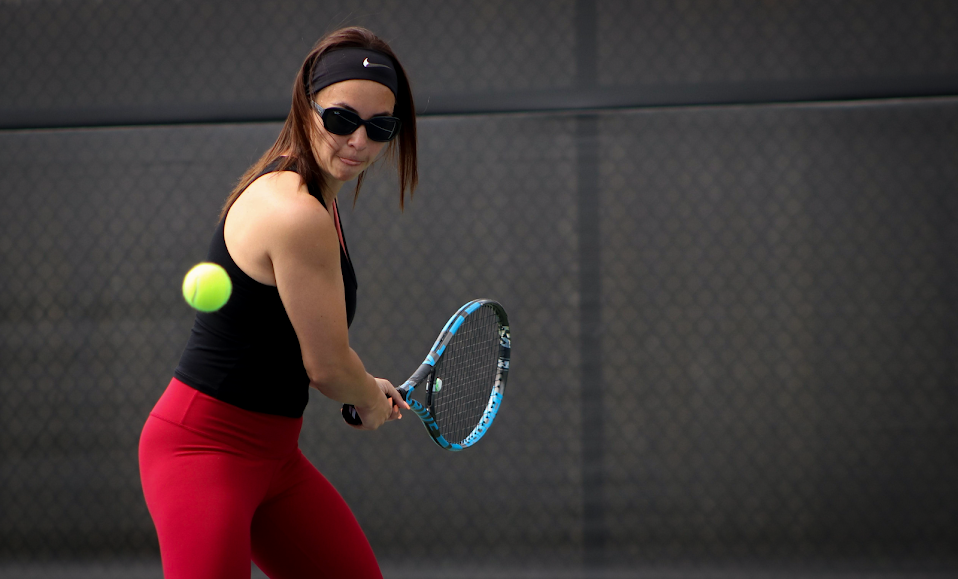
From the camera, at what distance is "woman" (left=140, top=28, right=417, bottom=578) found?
0.95m

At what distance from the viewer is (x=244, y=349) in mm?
1026

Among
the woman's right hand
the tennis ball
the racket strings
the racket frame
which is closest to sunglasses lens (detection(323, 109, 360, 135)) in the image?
the tennis ball

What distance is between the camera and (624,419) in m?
2.43

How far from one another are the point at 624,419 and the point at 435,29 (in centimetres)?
147

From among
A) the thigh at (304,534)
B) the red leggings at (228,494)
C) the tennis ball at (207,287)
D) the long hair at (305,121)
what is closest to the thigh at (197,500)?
the red leggings at (228,494)

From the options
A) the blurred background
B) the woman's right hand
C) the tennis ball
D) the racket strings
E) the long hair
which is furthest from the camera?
the blurred background

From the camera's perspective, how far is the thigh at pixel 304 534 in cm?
118

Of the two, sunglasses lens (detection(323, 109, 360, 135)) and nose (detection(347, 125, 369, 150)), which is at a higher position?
sunglasses lens (detection(323, 109, 360, 135))

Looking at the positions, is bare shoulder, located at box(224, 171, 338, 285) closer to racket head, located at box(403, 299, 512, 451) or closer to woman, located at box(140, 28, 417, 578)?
woman, located at box(140, 28, 417, 578)

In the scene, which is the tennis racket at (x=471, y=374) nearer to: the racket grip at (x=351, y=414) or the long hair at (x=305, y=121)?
the racket grip at (x=351, y=414)

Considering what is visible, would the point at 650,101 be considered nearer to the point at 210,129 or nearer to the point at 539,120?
the point at 539,120

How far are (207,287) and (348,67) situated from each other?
1.27 ft

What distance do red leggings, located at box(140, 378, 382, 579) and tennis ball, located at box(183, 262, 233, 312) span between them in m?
0.17

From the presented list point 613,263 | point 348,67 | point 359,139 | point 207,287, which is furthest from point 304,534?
point 613,263
